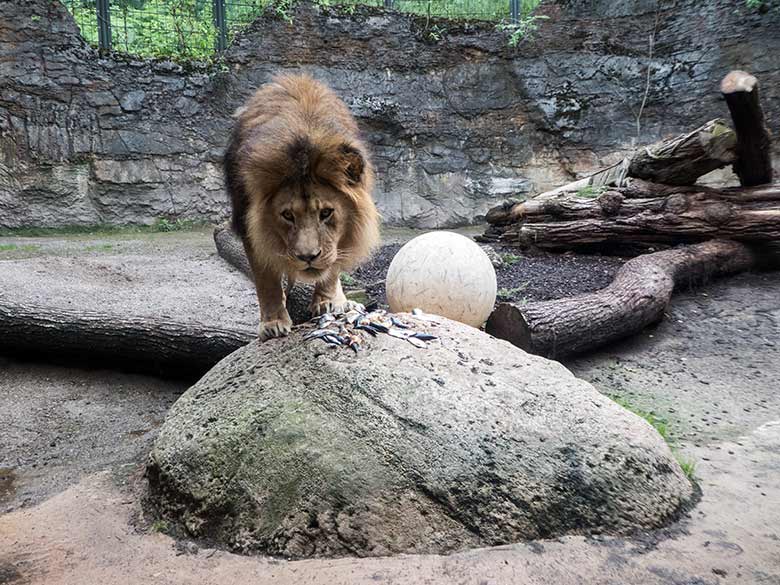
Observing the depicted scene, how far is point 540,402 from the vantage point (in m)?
3.39

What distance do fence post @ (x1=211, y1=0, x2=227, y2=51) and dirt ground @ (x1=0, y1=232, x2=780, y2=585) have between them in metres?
7.38

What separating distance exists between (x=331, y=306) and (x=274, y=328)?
0.41 metres

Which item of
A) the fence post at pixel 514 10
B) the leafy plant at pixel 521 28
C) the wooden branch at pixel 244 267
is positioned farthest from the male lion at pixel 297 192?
the fence post at pixel 514 10

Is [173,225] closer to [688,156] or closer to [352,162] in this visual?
[688,156]

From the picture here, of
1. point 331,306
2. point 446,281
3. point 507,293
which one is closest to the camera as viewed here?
point 331,306

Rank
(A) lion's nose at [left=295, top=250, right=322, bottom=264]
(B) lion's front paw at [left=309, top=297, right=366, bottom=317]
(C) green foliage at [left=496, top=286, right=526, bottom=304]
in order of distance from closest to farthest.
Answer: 1. (A) lion's nose at [left=295, top=250, right=322, bottom=264]
2. (B) lion's front paw at [left=309, top=297, right=366, bottom=317]
3. (C) green foliage at [left=496, top=286, right=526, bottom=304]

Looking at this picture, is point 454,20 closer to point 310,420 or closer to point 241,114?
point 241,114

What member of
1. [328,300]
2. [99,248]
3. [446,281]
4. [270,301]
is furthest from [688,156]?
[99,248]

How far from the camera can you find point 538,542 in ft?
9.67

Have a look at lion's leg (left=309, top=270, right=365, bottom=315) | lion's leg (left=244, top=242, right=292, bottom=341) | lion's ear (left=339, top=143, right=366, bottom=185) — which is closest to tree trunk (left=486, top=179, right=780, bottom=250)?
lion's leg (left=309, top=270, right=365, bottom=315)

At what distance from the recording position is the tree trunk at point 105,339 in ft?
18.3

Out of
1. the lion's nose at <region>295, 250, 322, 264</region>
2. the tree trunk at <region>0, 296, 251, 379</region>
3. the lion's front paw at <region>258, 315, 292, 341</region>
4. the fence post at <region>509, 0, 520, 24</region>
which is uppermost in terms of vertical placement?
the fence post at <region>509, 0, 520, 24</region>

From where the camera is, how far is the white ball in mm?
5246

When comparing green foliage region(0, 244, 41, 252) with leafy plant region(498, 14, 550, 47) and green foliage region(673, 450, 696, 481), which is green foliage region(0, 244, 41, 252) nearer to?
green foliage region(673, 450, 696, 481)
